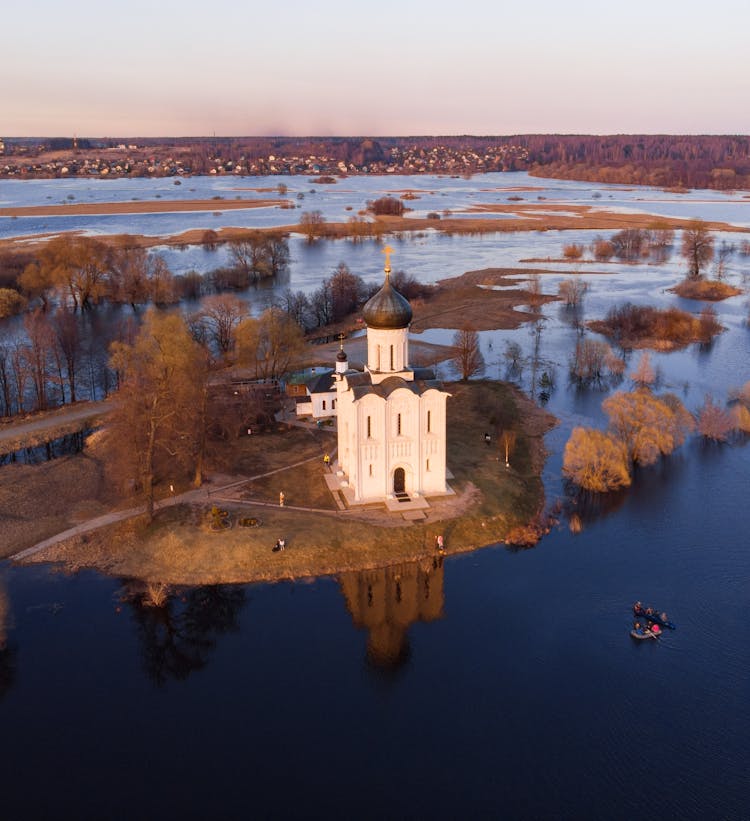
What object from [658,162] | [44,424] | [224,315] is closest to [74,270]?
[224,315]

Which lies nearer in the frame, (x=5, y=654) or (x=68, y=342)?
(x=5, y=654)

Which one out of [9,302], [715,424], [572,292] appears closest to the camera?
[715,424]

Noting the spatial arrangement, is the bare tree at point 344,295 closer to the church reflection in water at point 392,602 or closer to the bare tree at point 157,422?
the bare tree at point 157,422

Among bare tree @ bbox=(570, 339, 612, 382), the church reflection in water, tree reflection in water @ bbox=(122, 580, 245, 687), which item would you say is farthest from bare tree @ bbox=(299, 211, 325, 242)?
tree reflection in water @ bbox=(122, 580, 245, 687)

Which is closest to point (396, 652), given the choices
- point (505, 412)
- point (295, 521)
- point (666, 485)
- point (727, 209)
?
point (295, 521)

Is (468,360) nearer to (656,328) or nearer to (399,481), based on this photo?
(399,481)
